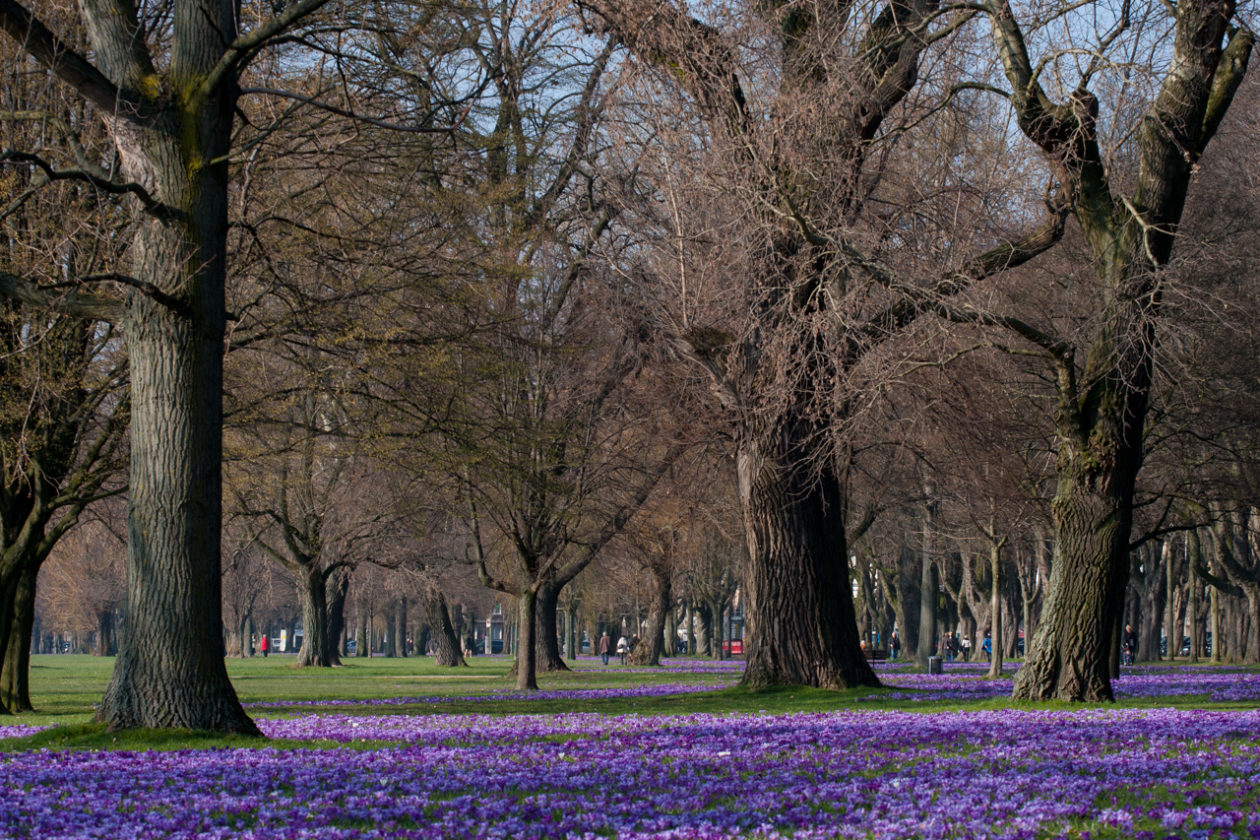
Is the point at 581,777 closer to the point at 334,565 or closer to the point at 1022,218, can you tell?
the point at 1022,218

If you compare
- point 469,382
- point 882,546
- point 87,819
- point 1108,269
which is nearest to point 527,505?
point 469,382

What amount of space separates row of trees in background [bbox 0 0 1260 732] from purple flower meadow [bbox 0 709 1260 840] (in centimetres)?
305

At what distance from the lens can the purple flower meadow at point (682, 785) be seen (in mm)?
5520

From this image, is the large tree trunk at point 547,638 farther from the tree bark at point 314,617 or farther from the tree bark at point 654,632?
the tree bark at point 314,617

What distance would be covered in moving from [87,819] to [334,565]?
33823 millimetres

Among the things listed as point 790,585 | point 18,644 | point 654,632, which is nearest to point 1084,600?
point 790,585

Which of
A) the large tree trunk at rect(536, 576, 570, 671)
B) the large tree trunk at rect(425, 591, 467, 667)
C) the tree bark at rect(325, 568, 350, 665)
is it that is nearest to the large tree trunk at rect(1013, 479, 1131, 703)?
the large tree trunk at rect(536, 576, 570, 671)

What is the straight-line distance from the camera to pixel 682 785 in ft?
23.0

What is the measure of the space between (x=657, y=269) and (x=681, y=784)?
10648 millimetres

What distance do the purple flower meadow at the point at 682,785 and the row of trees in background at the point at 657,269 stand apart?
3.05 metres

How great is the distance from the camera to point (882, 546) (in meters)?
47.8

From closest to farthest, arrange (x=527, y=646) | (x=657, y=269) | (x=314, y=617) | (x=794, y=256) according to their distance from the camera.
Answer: (x=794, y=256), (x=657, y=269), (x=527, y=646), (x=314, y=617)

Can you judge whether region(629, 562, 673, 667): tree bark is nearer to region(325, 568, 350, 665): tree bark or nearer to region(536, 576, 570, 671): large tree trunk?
region(536, 576, 570, 671): large tree trunk

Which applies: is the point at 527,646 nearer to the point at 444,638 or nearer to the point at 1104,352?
the point at 1104,352
